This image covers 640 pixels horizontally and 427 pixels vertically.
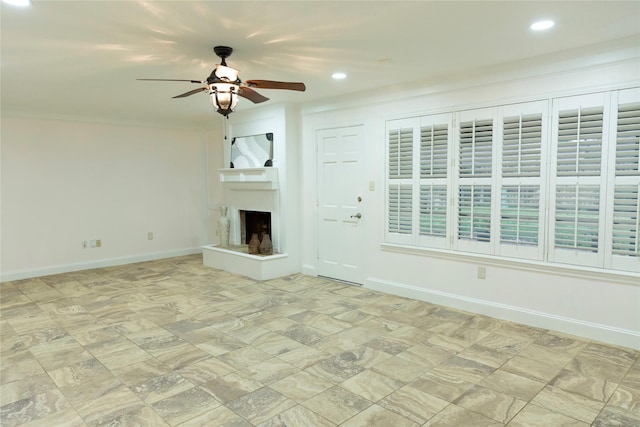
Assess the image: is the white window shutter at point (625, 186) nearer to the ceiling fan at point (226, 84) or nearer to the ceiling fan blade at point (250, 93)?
the ceiling fan at point (226, 84)

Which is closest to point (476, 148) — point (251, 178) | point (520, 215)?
point (520, 215)

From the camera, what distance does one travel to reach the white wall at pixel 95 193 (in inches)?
227

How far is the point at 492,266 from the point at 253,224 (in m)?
3.78

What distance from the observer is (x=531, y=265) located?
147 inches

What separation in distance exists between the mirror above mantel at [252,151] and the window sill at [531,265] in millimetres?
2286

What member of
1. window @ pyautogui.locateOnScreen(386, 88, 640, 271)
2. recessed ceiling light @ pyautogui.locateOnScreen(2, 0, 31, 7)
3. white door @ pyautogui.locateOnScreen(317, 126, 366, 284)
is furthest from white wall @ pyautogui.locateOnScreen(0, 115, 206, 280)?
window @ pyautogui.locateOnScreen(386, 88, 640, 271)

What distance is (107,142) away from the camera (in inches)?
257

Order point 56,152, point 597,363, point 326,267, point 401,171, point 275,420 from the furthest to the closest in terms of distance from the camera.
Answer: point 56,152 → point 326,267 → point 401,171 → point 597,363 → point 275,420

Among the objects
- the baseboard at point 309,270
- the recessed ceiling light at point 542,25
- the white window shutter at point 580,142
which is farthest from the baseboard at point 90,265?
the recessed ceiling light at point 542,25

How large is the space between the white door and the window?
54 centimetres

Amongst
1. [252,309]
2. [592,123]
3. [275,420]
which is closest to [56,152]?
[252,309]

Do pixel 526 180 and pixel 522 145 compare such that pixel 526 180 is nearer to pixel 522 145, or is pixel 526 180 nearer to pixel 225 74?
pixel 522 145

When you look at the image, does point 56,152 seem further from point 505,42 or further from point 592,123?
point 592,123

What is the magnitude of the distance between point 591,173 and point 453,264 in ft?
4.94
